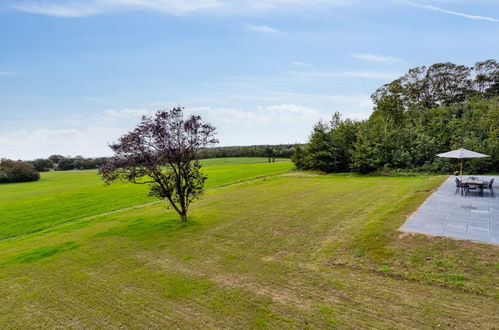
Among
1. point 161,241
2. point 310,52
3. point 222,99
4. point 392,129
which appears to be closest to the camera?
point 161,241

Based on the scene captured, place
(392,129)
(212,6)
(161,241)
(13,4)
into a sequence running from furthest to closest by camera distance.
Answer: (392,129)
(212,6)
(13,4)
(161,241)

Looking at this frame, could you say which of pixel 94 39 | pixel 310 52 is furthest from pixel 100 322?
pixel 310 52

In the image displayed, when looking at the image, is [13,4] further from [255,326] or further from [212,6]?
[255,326]

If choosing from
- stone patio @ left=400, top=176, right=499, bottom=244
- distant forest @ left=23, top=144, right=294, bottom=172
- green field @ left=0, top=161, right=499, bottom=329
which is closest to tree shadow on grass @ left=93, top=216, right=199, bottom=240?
green field @ left=0, top=161, right=499, bottom=329

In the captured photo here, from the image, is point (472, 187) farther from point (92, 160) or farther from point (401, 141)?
point (92, 160)

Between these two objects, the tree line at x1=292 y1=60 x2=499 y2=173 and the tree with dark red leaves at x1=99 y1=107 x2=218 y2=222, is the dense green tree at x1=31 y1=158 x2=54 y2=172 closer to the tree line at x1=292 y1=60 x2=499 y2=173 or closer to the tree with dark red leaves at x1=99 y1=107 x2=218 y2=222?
the tree line at x1=292 y1=60 x2=499 y2=173

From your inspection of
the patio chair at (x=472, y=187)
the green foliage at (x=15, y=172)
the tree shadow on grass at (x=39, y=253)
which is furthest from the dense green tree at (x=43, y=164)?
the patio chair at (x=472, y=187)

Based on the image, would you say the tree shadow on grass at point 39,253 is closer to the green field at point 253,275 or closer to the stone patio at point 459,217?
the green field at point 253,275
